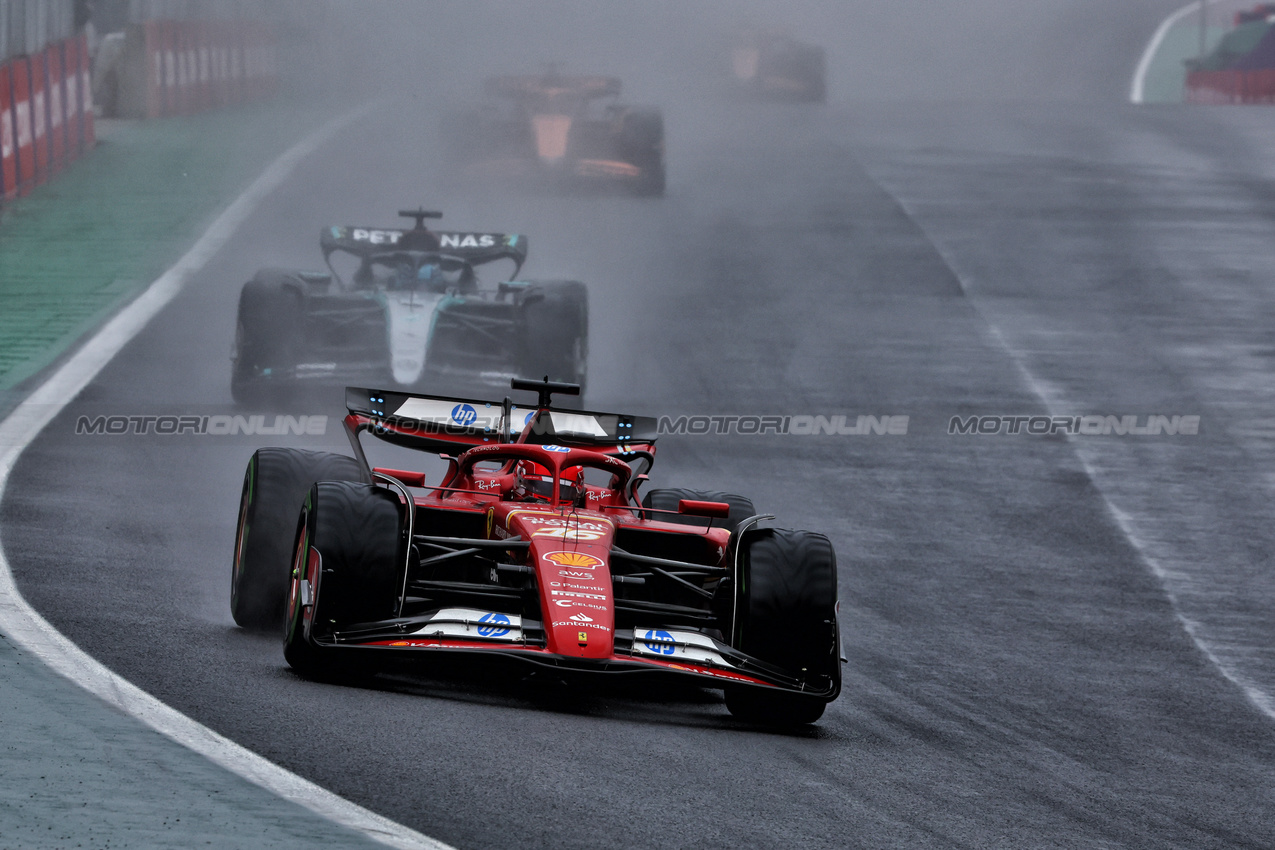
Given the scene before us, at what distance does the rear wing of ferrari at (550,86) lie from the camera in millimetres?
23844

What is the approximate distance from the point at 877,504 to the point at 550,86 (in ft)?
39.2

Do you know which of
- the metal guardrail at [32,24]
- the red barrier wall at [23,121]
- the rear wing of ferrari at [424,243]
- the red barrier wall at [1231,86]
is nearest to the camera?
the rear wing of ferrari at [424,243]

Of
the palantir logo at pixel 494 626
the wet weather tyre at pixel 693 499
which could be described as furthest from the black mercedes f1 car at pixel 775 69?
the palantir logo at pixel 494 626

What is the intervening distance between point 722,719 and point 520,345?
288 inches

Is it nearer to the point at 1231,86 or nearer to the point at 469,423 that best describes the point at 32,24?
the point at 469,423

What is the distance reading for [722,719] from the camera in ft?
24.9

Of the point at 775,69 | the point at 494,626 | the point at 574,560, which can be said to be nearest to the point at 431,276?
the point at 574,560

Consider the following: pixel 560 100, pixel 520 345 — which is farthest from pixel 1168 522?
pixel 560 100

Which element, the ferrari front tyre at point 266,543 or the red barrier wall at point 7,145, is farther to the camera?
the red barrier wall at point 7,145

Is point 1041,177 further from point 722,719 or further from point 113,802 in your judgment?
point 113,802

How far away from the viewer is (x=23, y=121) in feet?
67.2

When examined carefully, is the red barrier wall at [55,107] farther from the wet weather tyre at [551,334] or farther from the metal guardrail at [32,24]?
the wet weather tyre at [551,334]

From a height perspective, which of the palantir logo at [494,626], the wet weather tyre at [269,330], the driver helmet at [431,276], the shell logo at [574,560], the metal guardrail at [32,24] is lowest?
the wet weather tyre at [269,330]

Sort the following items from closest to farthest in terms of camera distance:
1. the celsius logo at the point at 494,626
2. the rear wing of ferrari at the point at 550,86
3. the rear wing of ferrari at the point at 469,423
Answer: the celsius logo at the point at 494,626 < the rear wing of ferrari at the point at 469,423 < the rear wing of ferrari at the point at 550,86
